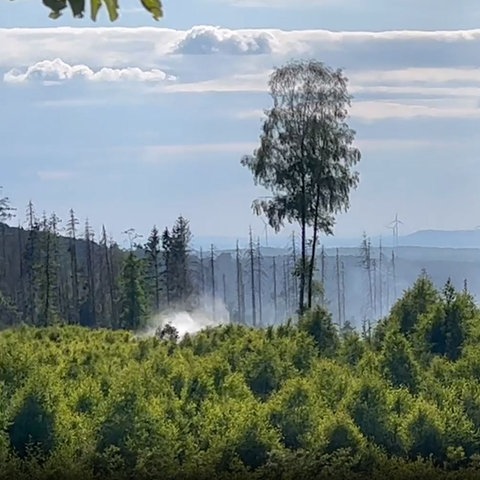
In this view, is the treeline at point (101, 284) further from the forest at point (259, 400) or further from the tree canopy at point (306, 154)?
the forest at point (259, 400)

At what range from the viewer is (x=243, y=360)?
47.9 feet

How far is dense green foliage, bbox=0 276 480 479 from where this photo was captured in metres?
10.5

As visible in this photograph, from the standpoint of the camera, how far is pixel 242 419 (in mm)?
10945

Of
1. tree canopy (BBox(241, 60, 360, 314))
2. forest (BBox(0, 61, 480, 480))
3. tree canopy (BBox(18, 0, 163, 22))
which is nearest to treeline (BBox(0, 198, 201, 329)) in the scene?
tree canopy (BBox(241, 60, 360, 314))

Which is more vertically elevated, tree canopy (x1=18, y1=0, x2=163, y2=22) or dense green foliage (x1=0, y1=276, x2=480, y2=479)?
tree canopy (x1=18, y1=0, x2=163, y2=22)

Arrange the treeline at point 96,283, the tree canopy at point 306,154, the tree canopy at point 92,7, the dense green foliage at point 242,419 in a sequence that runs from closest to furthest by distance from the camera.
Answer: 1. the tree canopy at point 92,7
2. the dense green foliage at point 242,419
3. the tree canopy at point 306,154
4. the treeline at point 96,283

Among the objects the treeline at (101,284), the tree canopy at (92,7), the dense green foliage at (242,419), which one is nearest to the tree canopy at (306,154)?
the treeline at (101,284)

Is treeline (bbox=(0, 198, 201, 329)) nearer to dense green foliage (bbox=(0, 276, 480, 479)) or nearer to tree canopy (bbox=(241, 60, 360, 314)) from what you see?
tree canopy (bbox=(241, 60, 360, 314))

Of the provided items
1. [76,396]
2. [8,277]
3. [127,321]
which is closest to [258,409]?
[76,396]

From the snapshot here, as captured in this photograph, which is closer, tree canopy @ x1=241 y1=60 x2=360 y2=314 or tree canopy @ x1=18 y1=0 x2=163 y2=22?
tree canopy @ x1=18 y1=0 x2=163 y2=22

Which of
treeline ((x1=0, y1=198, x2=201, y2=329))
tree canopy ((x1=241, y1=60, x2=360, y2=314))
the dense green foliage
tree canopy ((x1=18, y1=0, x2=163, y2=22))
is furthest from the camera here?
treeline ((x1=0, y1=198, x2=201, y2=329))

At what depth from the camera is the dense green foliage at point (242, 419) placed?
413 inches

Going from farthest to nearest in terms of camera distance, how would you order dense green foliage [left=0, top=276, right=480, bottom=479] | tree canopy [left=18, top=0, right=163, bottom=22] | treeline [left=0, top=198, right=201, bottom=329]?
treeline [left=0, top=198, right=201, bottom=329] → dense green foliage [left=0, top=276, right=480, bottom=479] → tree canopy [left=18, top=0, right=163, bottom=22]

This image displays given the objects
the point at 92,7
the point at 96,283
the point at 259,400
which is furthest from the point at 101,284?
the point at 92,7
